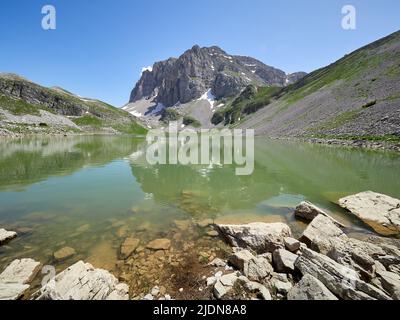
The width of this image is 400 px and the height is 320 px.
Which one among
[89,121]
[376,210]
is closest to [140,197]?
[376,210]

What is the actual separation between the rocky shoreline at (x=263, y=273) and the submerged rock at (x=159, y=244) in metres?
0.02

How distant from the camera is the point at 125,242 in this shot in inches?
448

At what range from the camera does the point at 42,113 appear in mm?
138125

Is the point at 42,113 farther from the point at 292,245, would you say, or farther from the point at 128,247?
the point at 292,245

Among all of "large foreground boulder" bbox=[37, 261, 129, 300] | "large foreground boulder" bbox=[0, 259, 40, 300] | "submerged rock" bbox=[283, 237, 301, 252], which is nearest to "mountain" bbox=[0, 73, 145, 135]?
"large foreground boulder" bbox=[0, 259, 40, 300]

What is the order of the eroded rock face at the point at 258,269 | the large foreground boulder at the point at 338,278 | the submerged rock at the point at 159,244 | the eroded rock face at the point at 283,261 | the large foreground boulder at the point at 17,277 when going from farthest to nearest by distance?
the submerged rock at the point at 159,244, the eroded rock face at the point at 283,261, the eroded rock face at the point at 258,269, the large foreground boulder at the point at 17,277, the large foreground boulder at the point at 338,278

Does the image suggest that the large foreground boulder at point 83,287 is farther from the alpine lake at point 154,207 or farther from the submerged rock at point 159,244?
the submerged rock at point 159,244

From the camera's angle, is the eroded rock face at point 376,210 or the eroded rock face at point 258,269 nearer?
the eroded rock face at point 258,269

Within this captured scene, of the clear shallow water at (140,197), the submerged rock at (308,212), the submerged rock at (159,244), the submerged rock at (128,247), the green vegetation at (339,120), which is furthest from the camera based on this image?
the green vegetation at (339,120)

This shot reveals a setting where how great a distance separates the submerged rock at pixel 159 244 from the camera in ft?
36.0

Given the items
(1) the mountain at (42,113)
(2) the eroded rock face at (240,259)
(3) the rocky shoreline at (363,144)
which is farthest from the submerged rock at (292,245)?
(1) the mountain at (42,113)

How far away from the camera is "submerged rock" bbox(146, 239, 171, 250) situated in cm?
1099

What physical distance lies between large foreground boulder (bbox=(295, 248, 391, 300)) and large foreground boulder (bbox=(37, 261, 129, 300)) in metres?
6.36
